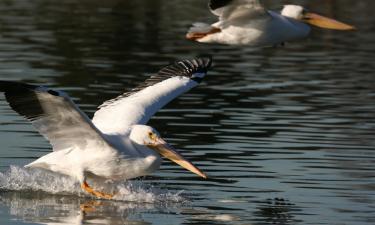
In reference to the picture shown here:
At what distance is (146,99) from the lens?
11.5m

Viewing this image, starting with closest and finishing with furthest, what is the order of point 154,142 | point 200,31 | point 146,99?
point 154,142 → point 146,99 → point 200,31

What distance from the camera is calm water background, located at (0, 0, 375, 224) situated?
10.4m

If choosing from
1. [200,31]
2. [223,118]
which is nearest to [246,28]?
[200,31]

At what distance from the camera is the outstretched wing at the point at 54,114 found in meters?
9.87

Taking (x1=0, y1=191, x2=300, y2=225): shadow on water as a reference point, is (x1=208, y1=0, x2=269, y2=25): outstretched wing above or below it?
above

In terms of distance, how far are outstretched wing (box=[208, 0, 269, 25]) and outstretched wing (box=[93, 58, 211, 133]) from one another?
1.77 m

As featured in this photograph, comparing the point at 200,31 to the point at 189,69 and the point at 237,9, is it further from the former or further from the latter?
the point at 189,69

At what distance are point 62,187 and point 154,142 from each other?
1.14 metres

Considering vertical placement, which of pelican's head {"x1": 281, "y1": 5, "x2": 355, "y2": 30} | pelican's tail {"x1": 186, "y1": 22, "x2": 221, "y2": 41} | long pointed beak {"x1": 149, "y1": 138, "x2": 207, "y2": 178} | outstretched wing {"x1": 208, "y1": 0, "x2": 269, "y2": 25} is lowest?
long pointed beak {"x1": 149, "y1": 138, "x2": 207, "y2": 178}

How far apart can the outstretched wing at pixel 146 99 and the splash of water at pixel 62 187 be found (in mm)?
568

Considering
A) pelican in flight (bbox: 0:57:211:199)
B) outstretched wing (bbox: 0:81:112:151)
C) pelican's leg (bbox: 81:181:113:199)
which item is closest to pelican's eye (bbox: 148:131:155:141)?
pelican in flight (bbox: 0:57:211:199)

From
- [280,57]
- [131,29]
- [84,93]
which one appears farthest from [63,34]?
[84,93]

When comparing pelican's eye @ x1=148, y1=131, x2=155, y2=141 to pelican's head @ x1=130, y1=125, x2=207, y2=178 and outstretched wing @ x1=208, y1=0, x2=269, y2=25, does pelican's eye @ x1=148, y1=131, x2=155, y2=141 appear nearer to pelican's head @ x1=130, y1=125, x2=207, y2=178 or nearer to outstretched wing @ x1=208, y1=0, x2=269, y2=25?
pelican's head @ x1=130, y1=125, x2=207, y2=178

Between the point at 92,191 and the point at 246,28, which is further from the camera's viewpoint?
the point at 246,28
